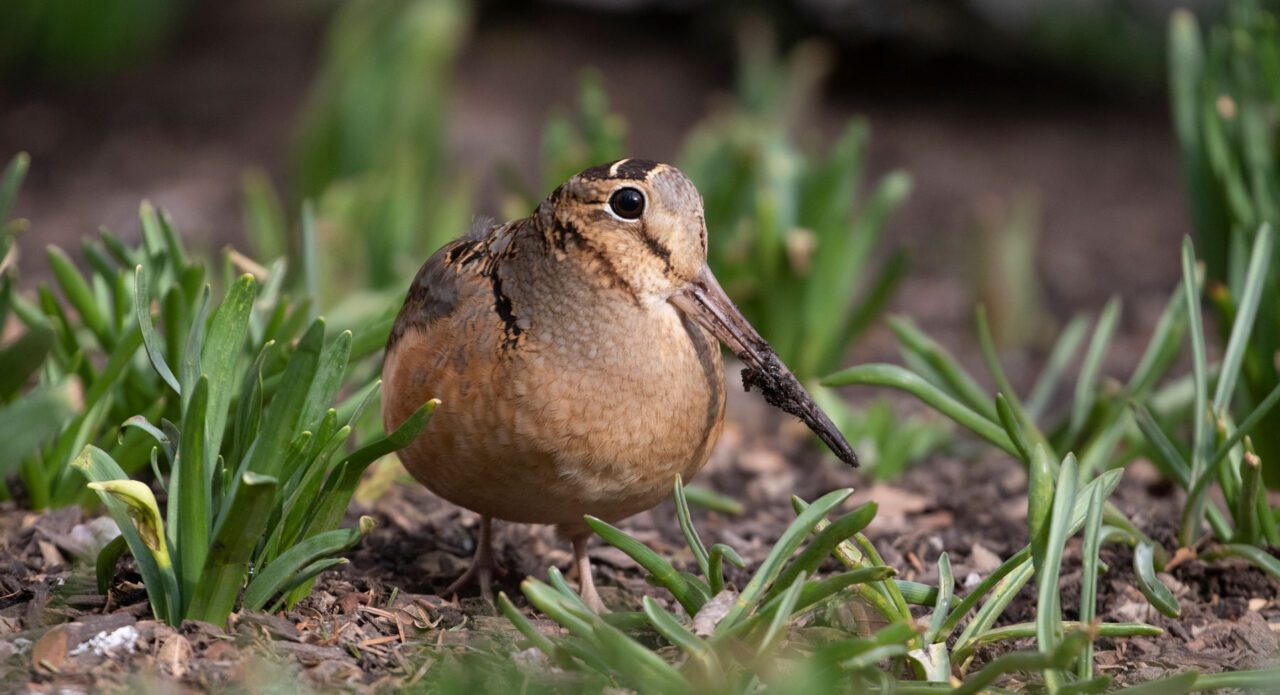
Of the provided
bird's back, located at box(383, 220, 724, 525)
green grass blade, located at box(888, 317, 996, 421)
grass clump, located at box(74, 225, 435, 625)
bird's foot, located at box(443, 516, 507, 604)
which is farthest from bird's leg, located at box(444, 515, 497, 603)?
green grass blade, located at box(888, 317, 996, 421)

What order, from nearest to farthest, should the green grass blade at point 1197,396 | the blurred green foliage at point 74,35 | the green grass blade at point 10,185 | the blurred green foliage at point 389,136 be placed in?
the green grass blade at point 1197,396 < the green grass blade at point 10,185 < the blurred green foliage at point 389,136 < the blurred green foliage at point 74,35

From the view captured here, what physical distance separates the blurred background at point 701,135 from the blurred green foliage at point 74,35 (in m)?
0.02

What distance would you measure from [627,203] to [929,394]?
43.5 inches

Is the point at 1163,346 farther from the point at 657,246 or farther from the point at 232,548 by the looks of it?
the point at 232,548

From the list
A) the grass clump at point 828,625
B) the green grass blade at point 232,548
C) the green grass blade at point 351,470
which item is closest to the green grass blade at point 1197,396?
the grass clump at point 828,625

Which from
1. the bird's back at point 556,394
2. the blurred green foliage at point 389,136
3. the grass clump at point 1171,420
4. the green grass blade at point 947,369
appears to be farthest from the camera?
the blurred green foliage at point 389,136

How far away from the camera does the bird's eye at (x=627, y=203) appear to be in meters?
3.23

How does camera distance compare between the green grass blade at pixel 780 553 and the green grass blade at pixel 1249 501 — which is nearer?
the green grass blade at pixel 780 553

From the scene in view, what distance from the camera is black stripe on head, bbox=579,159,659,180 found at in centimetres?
325

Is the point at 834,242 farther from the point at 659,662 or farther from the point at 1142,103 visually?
the point at 1142,103

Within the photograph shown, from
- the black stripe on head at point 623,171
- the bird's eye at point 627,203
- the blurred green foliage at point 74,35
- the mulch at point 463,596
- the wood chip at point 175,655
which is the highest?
the blurred green foliage at point 74,35

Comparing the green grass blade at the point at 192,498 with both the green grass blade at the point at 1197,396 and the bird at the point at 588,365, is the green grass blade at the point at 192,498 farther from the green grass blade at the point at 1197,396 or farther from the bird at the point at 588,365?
the green grass blade at the point at 1197,396

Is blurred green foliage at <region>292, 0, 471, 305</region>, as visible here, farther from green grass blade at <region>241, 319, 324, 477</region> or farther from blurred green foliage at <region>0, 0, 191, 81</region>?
green grass blade at <region>241, 319, 324, 477</region>

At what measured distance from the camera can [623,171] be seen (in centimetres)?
325
